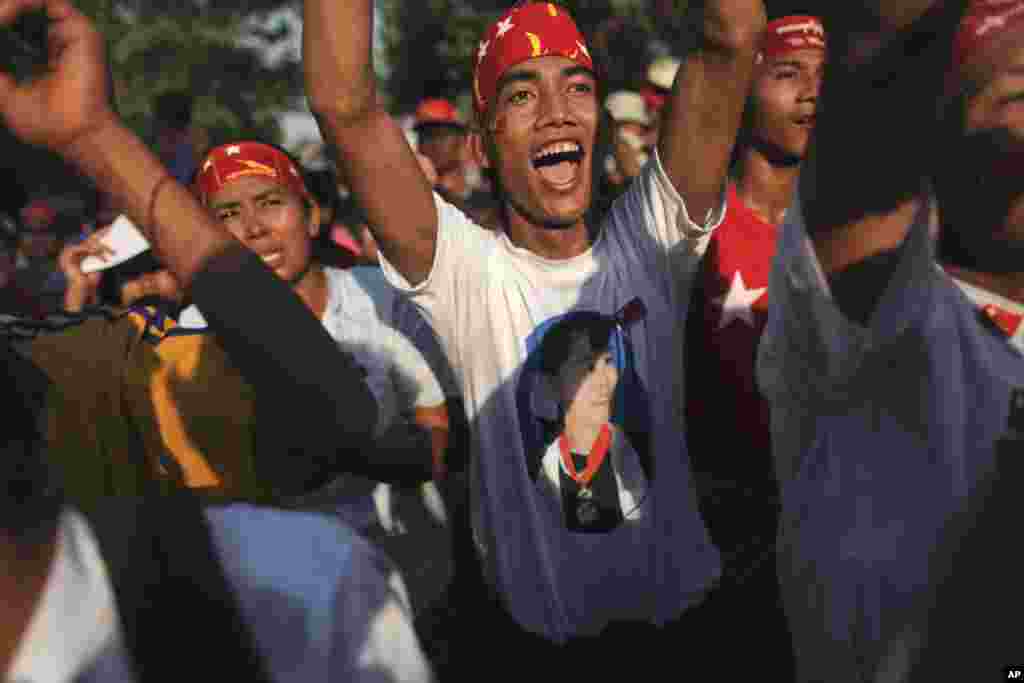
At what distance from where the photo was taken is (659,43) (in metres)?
20.2

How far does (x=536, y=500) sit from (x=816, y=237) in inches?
52.5

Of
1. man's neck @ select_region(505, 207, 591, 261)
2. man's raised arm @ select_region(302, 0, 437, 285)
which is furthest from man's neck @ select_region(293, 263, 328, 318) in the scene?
man's raised arm @ select_region(302, 0, 437, 285)

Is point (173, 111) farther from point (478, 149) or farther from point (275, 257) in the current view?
point (478, 149)

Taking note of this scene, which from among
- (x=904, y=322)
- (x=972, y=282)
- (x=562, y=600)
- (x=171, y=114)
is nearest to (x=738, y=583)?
(x=562, y=600)

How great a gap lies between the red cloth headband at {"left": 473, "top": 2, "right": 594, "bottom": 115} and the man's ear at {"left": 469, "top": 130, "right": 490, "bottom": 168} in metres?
0.10

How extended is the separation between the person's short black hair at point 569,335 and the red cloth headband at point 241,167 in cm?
138

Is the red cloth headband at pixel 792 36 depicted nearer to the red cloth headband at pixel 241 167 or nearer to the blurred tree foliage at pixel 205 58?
the red cloth headband at pixel 241 167

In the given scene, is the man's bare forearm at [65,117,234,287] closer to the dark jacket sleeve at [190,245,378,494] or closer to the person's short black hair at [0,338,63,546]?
the dark jacket sleeve at [190,245,378,494]

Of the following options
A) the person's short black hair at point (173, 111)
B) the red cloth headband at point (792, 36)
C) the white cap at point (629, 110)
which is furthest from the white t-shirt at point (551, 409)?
the person's short black hair at point (173, 111)

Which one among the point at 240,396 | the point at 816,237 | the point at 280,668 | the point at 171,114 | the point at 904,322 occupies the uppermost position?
the point at 816,237

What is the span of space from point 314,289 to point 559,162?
1.00m

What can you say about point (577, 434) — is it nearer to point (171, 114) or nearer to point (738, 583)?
point (738, 583)

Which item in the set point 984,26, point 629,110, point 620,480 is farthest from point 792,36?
point 629,110

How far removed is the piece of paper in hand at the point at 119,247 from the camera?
4.23 metres
